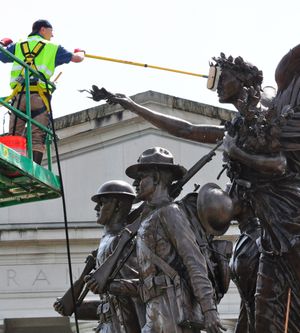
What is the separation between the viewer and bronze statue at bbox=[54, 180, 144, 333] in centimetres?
1519

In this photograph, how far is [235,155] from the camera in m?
12.8

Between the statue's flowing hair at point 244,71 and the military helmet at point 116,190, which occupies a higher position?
the statue's flowing hair at point 244,71

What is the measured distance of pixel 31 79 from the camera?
2003cm

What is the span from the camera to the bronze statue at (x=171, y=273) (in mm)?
13281

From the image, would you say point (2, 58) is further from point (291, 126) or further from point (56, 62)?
point (291, 126)

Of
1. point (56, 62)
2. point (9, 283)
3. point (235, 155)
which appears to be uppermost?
point (56, 62)

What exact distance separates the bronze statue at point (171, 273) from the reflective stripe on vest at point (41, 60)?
20.5ft

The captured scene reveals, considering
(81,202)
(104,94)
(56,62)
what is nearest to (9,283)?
(81,202)

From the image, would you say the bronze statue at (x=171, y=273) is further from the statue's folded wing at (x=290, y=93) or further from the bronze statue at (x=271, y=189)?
the statue's folded wing at (x=290, y=93)

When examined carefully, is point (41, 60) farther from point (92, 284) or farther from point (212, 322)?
point (212, 322)

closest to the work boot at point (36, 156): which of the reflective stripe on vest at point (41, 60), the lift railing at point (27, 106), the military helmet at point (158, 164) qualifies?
the lift railing at point (27, 106)

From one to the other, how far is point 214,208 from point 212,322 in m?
0.95

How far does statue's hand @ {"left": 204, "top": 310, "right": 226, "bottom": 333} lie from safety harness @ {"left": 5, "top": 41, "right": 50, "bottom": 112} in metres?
7.32

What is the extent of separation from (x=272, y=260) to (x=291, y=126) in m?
1.08
